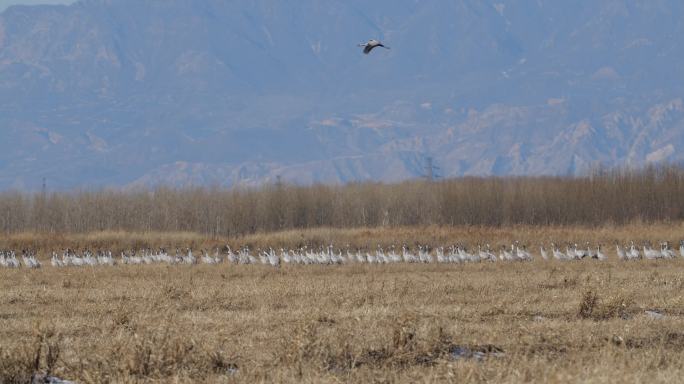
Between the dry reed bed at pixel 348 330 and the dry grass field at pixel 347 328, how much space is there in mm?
25

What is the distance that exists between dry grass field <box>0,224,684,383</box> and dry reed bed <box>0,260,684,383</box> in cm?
3

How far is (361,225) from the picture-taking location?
6066 cm

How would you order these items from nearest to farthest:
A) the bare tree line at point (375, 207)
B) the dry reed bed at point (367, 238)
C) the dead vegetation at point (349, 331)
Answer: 1. the dead vegetation at point (349, 331)
2. the dry reed bed at point (367, 238)
3. the bare tree line at point (375, 207)

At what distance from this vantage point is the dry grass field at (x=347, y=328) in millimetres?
11992

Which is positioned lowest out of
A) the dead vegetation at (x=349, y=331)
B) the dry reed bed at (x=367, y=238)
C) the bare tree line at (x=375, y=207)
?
the dead vegetation at (x=349, y=331)

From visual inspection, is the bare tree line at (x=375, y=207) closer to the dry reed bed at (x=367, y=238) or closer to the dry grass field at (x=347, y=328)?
the dry reed bed at (x=367, y=238)

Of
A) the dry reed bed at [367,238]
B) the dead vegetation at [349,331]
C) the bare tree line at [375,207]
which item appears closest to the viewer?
the dead vegetation at [349,331]

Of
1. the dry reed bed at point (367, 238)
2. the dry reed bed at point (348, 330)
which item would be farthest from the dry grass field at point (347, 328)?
the dry reed bed at point (367, 238)

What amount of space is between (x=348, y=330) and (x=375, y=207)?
4764 centimetres

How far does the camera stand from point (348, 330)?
1462 cm

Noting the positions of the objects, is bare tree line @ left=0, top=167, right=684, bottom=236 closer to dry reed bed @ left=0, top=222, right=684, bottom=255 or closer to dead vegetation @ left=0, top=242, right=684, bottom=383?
dry reed bed @ left=0, top=222, right=684, bottom=255

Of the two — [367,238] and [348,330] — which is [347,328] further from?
[367,238]

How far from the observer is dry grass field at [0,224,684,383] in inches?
472

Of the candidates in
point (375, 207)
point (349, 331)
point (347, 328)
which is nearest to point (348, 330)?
point (349, 331)
